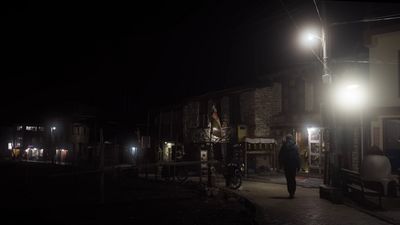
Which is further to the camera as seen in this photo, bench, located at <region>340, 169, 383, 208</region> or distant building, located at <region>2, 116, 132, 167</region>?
distant building, located at <region>2, 116, 132, 167</region>

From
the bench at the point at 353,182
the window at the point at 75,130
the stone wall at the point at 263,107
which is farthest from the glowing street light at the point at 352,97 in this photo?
the window at the point at 75,130

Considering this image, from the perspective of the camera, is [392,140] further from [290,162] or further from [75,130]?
[75,130]

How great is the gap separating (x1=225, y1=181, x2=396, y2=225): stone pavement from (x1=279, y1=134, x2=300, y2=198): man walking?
463mm

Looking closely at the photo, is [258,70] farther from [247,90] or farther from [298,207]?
[298,207]

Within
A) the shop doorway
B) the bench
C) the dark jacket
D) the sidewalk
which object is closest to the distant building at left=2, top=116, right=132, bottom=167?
the sidewalk

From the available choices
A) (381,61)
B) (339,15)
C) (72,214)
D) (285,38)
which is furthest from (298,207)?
(285,38)

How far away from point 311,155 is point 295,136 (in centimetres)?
172

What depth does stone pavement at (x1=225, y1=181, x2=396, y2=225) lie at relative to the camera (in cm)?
1072

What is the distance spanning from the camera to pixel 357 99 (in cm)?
1892

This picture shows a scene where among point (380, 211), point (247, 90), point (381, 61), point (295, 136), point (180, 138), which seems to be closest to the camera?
point (380, 211)

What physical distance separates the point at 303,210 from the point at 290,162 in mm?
3031

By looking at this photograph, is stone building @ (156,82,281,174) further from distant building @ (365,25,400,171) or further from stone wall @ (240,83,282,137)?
distant building @ (365,25,400,171)

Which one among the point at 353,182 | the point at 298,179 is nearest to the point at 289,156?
the point at 353,182

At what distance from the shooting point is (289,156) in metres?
15.3
